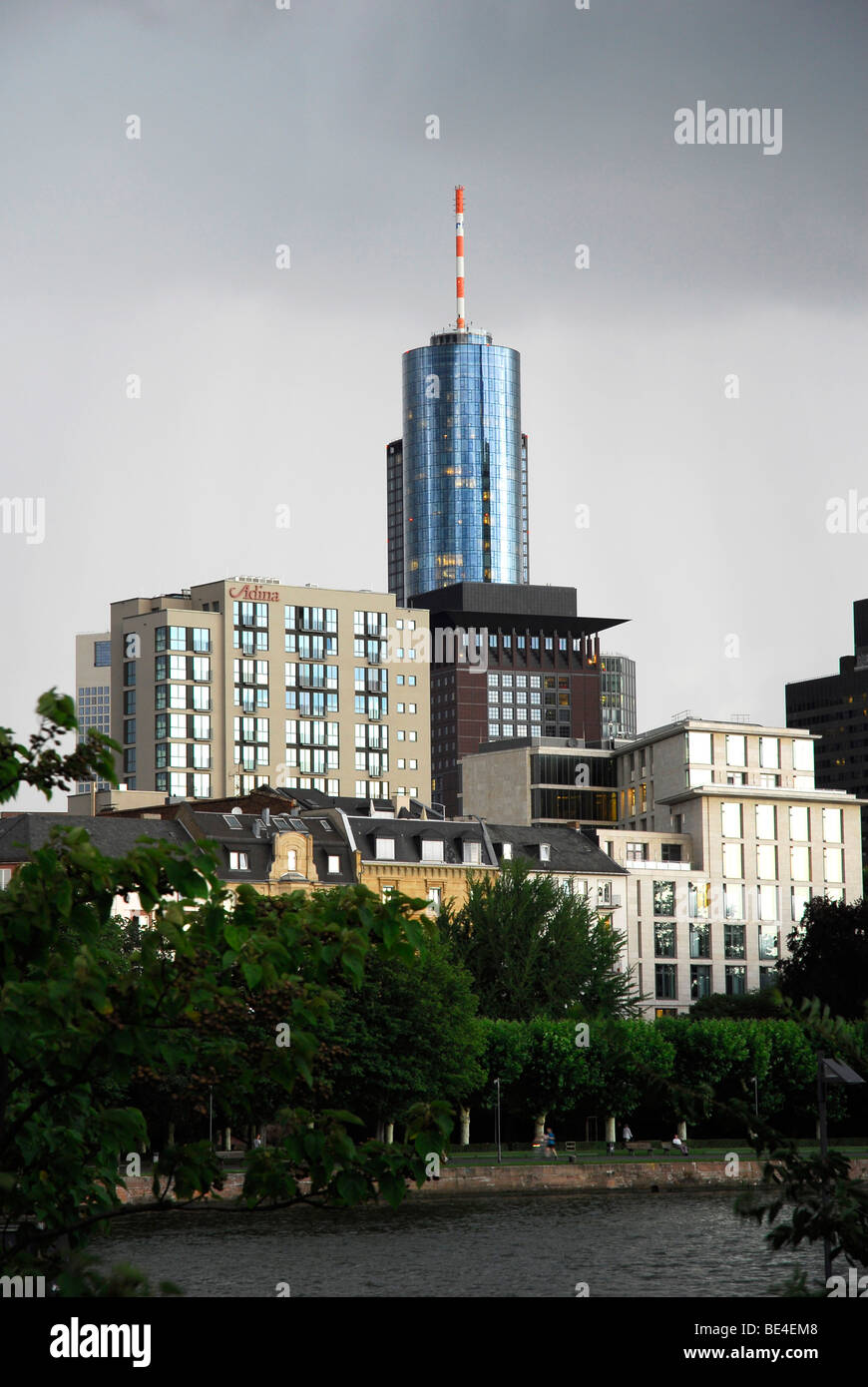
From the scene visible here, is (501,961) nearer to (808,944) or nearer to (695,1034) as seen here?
(695,1034)

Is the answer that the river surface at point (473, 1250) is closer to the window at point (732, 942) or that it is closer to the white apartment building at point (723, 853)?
the white apartment building at point (723, 853)

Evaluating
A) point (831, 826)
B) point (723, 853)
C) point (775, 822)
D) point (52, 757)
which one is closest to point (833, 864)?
point (831, 826)

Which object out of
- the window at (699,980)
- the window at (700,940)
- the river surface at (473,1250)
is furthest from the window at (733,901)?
the river surface at (473,1250)

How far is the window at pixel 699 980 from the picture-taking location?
16312 centimetres

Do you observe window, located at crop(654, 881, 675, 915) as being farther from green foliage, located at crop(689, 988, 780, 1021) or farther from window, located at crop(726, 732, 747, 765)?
window, located at crop(726, 732, 747, 765)

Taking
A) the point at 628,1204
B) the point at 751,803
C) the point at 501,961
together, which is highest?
the point at 751,803

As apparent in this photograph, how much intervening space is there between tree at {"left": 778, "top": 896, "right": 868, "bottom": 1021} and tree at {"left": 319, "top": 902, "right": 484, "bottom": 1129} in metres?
33.3

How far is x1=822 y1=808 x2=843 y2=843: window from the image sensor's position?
579 feet

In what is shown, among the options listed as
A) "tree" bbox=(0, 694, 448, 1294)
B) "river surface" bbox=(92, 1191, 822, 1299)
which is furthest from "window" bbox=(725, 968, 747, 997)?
"tree" bbox=(0, 694, 448, 1294)
